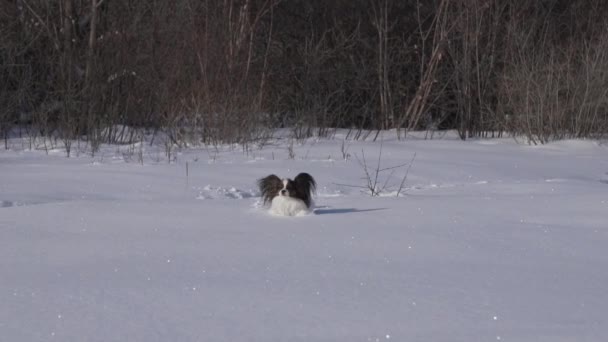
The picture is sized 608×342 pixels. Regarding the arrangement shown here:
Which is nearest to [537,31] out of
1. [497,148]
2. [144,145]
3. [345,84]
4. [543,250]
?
[345,84]

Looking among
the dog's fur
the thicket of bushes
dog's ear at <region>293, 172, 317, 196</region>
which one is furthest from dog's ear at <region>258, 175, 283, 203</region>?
the thicket of bushes

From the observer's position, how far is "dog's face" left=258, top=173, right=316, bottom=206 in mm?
7160

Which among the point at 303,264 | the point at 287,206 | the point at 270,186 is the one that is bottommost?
the point at 303,264

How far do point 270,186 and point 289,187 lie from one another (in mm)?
309

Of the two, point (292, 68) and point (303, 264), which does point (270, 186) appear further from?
point (292, 68)

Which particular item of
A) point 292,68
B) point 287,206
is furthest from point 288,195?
point 292,68

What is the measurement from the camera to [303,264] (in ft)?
17.0

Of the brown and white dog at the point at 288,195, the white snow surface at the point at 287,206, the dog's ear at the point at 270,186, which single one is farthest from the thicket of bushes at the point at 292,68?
the white snow surface at the point at 287,206

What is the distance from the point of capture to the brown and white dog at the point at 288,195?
7.05 metres

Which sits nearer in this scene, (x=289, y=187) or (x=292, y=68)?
(x=289, y=187)

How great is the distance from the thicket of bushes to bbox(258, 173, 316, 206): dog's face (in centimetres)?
695

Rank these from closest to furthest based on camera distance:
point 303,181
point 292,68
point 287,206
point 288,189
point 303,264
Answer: point 303,264, point 287,206, point 288,189, point 303,181, point 292,68

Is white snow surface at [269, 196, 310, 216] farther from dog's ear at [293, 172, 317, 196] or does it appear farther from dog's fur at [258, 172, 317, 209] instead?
dog's ear at [293, 172, 317, 196]

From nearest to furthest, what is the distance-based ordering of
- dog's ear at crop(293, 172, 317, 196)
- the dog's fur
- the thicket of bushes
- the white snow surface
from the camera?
the white snow surface
the dog's fur
dog's ear at crop(293, 172, 317, 196)
the thicket of bushes
